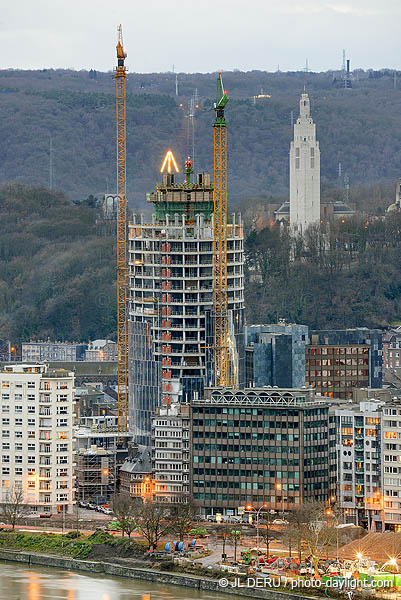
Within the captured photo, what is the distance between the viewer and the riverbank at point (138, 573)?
349 ft

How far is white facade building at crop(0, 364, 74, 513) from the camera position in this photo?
126m

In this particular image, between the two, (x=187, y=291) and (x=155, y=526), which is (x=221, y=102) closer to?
(x=187, y=291)

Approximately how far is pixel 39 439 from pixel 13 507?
4.19 m

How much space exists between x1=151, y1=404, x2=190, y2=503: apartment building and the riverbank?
9.60 meters

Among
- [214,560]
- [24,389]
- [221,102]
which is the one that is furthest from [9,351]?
[214,560]

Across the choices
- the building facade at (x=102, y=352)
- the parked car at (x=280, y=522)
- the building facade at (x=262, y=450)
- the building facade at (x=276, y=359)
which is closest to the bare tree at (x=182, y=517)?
the building facade at (x=262, y=450)

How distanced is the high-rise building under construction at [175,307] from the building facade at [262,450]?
16465 millimetres

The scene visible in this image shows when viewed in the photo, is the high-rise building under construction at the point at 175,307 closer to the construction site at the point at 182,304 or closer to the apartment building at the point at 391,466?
the construction site at the point at 182,304

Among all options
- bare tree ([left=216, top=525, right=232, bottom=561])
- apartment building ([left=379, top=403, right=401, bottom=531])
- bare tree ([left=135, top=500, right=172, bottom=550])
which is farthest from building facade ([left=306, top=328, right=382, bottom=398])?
bare tree ([left=135, top=500, right=172, bottom=550])

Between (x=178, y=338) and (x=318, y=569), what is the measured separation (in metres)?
34.6

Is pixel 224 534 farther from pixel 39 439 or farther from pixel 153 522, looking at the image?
pixel 39 439

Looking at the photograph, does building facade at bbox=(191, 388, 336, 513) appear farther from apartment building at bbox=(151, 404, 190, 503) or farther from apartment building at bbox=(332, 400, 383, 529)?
apartment building at bbox=(151, 404, 190, 503)

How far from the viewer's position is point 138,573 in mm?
113000

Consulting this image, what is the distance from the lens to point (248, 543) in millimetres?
116188
